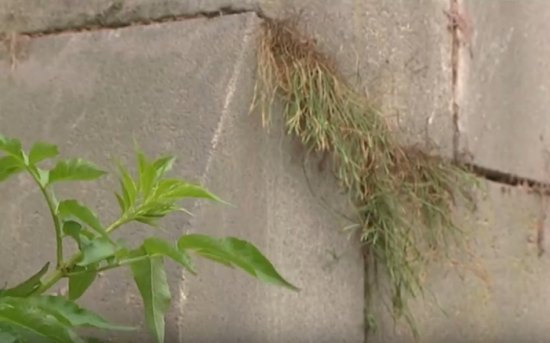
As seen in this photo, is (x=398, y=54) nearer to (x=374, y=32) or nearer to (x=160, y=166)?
(x=374, y=32)

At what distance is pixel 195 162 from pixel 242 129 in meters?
0.10

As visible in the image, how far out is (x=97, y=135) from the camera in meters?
1.86

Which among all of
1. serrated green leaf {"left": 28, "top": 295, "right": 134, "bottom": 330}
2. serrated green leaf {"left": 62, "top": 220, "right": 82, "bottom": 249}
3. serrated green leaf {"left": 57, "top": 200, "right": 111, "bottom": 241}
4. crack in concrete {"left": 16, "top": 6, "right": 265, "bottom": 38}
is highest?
crack in concrete {"left": 16, "top": 6, "right": 265, "bottom": 38}

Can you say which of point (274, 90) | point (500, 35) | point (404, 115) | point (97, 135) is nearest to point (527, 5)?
point (500, 35)

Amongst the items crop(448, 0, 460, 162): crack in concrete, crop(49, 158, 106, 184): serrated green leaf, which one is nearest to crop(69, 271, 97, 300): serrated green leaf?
crop(49, 158, 106, 184): serrated green leaf

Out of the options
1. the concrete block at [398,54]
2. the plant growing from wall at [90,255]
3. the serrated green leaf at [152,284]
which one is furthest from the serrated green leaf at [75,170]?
the concrete block at [398,54]

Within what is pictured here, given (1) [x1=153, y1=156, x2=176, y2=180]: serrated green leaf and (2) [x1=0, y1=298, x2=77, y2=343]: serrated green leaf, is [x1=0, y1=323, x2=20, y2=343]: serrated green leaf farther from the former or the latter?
(1) [x1=153, y1=156, x2=176, y2=180]: serrated green leaf

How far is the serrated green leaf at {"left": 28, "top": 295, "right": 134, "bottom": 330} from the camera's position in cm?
113

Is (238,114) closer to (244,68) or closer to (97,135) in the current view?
(244,68)

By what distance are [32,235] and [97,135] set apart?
195 mm

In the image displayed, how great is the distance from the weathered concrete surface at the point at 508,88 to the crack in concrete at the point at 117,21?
645mm

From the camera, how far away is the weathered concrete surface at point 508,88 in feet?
7.63

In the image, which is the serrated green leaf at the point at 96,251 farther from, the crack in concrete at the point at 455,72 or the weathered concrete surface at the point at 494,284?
the crack in concrete at the point at 455,72

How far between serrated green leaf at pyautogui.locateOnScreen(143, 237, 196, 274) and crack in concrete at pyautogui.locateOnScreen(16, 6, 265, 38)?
0.72m
